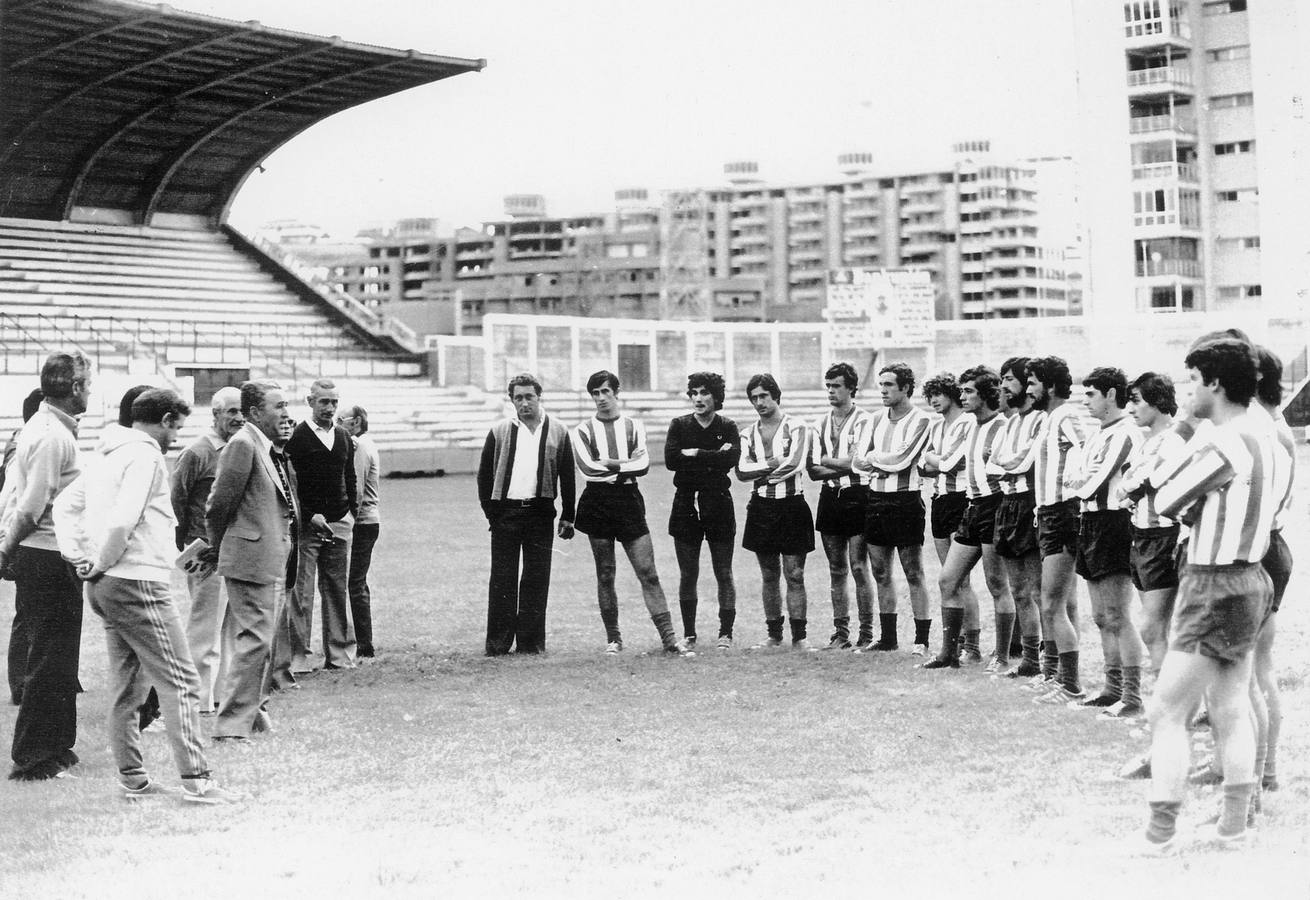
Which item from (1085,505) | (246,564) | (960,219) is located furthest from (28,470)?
(960,219)

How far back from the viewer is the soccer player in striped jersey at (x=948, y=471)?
941 cm

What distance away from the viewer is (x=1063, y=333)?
186 ft

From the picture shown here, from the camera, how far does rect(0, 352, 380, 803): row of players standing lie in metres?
6.09

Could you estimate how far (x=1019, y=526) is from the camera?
8.63 metres

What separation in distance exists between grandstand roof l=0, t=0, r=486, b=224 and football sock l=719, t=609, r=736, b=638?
25274mm

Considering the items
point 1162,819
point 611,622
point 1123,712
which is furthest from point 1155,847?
point 611,622

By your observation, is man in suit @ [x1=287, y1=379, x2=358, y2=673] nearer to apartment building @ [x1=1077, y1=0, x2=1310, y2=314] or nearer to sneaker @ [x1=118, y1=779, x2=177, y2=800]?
sneaker @ [x1=118, y1=779, x2=177, y2=800]

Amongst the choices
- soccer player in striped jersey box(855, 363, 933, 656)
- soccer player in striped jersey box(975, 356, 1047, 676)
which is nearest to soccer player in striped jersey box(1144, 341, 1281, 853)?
soccer player in striped jersey box(975, 356, 1047, 676)

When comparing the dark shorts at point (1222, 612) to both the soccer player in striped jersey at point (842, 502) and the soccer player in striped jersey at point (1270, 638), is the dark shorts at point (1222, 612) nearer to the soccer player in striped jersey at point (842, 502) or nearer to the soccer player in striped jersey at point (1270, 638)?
the soccer player in striped jersey at point (1270, 638)

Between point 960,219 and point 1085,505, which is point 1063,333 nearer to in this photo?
point 1085,505

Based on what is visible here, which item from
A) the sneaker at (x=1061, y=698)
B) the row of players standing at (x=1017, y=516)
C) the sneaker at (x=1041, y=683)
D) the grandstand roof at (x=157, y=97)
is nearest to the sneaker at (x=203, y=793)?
the row of players standing at (x=1017, y=516)

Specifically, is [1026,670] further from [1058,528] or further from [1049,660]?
[1058,528]

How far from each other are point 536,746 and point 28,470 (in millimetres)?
2665

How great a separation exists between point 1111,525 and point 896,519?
2403 mm
